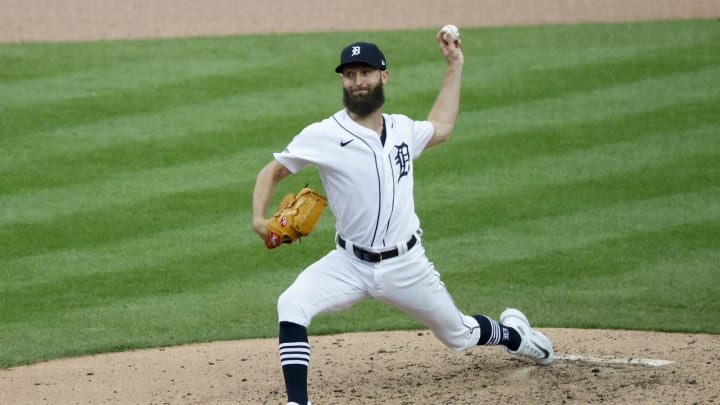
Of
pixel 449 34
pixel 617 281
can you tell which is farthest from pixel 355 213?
pixel 617 281

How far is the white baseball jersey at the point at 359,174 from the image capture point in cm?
577

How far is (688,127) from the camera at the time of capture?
11.6 m

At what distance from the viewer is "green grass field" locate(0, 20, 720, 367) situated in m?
8.02

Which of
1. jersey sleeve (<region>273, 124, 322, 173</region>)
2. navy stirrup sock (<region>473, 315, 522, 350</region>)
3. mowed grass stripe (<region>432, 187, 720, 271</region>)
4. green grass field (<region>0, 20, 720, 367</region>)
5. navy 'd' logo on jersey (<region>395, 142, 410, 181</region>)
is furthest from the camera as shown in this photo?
mowed grass stripe (<region>432, 187, 720, 271</region>)

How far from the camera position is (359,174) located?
5762 millimetres

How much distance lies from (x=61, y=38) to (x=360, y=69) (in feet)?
32.3

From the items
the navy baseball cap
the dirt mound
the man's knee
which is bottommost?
the dirt mound

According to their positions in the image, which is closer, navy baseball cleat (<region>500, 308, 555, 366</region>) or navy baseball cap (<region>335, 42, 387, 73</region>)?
navy baseball cap (<region>335, 42, 387, 73</region>)

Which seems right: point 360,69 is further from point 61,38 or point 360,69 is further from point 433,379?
point 61,38

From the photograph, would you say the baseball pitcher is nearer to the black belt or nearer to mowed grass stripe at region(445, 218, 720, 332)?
the black belt

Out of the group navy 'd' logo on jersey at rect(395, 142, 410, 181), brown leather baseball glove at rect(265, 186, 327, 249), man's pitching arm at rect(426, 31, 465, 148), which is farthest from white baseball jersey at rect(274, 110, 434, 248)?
man's pitching arm at rect(426, 31, 465, 148)

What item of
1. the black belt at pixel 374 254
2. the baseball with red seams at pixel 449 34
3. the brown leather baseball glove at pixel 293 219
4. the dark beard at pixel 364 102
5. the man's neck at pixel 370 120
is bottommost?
the black belt at pixel 374 254

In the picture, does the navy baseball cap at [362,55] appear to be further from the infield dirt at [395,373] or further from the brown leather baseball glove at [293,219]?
the infield dirt at [395,373]

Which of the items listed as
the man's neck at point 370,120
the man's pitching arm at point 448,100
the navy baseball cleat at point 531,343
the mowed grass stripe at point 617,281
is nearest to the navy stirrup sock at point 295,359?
the man's neck at point 370,120
